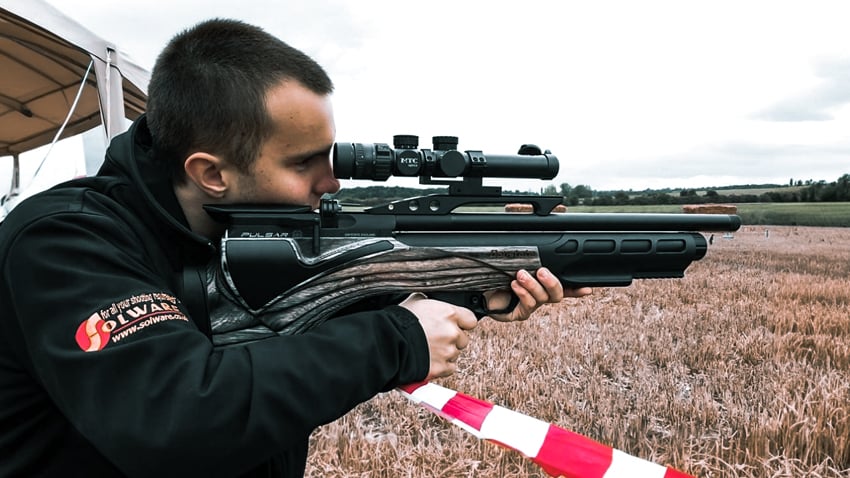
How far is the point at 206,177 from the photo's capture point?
5.79ft


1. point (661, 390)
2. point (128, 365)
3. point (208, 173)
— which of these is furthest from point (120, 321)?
point (661, 390)

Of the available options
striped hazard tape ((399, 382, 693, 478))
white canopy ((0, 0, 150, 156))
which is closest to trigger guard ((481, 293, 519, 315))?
striped hazard tape ((399, 382, 693, 478))

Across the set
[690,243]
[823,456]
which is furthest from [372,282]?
[823,456]

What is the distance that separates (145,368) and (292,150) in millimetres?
786

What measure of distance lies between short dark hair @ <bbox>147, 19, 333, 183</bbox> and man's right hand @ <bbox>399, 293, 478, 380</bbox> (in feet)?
2.35

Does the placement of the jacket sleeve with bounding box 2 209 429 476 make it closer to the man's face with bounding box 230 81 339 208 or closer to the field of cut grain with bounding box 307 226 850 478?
the man's face with bounding box 230 81 339 208

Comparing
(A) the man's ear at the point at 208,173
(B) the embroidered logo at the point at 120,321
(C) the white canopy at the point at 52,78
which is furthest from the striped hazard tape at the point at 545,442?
(C) the white canopy at the point at 52,78

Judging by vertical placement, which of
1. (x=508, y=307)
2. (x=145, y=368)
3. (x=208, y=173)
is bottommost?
(x=508, y=307)

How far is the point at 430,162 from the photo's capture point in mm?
2102

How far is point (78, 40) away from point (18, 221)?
700 cm

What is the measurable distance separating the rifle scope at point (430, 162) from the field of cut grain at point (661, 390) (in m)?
1.76

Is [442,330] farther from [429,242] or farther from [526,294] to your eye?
[526,294]

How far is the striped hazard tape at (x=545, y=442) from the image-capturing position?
1.88 metres

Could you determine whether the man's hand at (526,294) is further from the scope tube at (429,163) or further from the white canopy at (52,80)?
the white canopy at (52,80)
